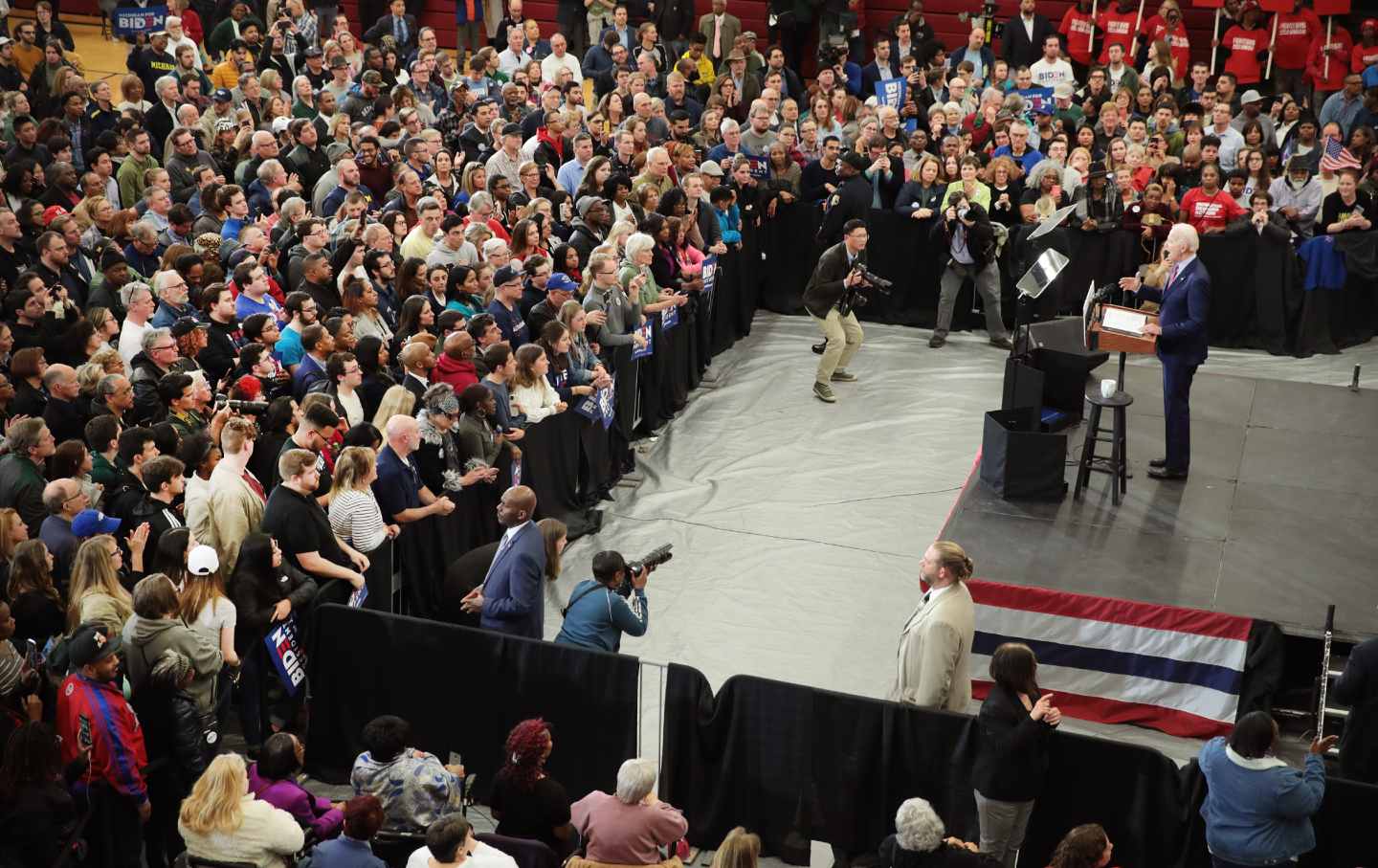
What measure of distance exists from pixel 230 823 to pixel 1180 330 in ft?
22.5

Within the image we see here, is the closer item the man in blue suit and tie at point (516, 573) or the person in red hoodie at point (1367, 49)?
the man in blue suit and tie at point (516, 573)

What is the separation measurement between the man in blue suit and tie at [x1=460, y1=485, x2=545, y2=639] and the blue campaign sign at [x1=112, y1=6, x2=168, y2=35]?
43.7 ft

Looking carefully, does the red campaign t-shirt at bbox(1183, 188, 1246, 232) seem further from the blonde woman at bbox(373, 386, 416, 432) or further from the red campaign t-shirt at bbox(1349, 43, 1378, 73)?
the blonde woman at bbox(373, 386, 416, 432)

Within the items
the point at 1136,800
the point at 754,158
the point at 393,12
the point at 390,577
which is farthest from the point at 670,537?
the point at 393,12

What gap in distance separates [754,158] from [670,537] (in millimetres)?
5914

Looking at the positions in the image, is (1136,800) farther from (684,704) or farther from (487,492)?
(487,492)

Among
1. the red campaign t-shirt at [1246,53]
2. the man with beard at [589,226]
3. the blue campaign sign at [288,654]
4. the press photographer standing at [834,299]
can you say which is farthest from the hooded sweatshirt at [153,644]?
the red campaign t-shirt at [1246,53]

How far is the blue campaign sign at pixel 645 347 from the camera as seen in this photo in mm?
11984

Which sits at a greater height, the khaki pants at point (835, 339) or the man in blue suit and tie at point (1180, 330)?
the man in blue suit and tie at point (1180, 330)

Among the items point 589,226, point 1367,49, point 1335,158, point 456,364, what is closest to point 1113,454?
point 456,364

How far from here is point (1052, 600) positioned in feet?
29.1

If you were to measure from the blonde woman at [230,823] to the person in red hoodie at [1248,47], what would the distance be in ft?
53.4

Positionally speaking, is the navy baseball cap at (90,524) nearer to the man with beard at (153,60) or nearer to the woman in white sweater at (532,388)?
the woman in white sweater at (532,388)

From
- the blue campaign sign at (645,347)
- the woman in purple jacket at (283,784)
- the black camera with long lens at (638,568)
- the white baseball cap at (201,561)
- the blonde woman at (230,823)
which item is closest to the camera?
the blonde woman at (230,823)
